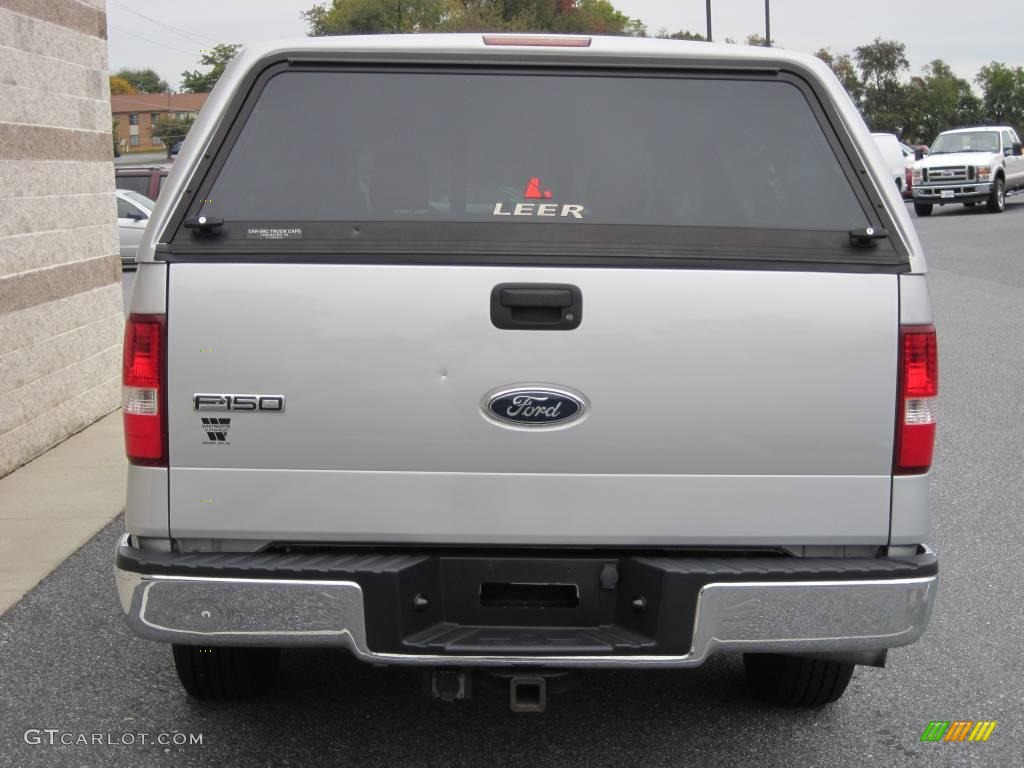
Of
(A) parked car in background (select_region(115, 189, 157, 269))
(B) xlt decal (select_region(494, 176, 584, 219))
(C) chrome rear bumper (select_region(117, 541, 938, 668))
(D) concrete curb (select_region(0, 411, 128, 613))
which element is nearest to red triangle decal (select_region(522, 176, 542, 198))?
(B) xlt decal (select_region(494, 176, 584, 219))

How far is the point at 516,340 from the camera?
3416 mm

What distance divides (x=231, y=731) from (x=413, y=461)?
4.50 feet

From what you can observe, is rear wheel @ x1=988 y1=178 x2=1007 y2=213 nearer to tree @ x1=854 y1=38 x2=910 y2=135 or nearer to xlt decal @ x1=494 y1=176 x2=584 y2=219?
xlt decal @ x1=494 y1=176 x2=584 y2=219

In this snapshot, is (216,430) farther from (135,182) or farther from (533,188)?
(135,182)

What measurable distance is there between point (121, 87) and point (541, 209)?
193 m

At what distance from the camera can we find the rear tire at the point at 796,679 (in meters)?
4.31

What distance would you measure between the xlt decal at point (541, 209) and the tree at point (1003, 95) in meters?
117

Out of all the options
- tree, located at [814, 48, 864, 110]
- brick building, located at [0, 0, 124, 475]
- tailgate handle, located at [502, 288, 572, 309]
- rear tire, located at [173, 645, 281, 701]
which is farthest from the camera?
tree, located at [814, 48, 864, 110]

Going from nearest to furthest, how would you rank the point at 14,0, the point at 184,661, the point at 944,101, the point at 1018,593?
the point at 184,661 < the point at 1018,593 < the point at 14,0 < the point at 944,101

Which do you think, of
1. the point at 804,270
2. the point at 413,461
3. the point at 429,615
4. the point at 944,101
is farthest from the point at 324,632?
the point at 944,101

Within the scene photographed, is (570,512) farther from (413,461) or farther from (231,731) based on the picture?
(231,731)

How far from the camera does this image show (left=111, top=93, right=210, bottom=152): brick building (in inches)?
6432

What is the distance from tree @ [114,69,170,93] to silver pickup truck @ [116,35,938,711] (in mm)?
196406

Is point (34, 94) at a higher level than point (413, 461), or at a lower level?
higher
